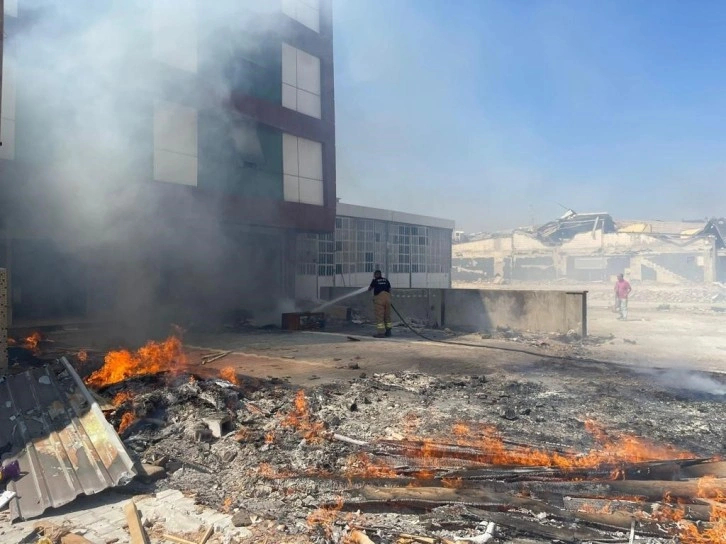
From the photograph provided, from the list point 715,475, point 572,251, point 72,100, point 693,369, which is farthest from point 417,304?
point 572,251

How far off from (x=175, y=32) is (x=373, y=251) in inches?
371

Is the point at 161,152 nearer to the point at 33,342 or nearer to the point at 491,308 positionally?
the point at 33,342

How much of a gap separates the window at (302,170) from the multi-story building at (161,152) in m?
0.05

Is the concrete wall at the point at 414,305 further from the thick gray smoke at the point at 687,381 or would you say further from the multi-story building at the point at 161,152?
the thick gray smoke at the point at 687,381

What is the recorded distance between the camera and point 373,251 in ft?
57.4

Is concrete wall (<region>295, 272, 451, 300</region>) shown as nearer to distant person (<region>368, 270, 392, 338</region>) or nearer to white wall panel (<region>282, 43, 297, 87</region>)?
distant person (<region>368, 270, 392, 338</region>)

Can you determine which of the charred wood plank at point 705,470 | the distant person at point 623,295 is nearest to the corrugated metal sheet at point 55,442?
the charred wood plank at point 705,470

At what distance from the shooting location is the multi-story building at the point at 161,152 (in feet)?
28.0

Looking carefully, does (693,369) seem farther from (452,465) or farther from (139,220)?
(139,220)

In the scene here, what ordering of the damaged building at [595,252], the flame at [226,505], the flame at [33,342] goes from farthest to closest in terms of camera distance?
the damaged building at [595,252], the flame at [33,342], the flame at [226,505]

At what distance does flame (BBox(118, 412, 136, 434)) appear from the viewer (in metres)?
4.29

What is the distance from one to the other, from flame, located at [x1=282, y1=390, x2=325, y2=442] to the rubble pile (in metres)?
0.02

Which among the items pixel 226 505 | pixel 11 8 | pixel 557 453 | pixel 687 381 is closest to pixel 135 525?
pixel 226 505

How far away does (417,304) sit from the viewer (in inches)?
510
